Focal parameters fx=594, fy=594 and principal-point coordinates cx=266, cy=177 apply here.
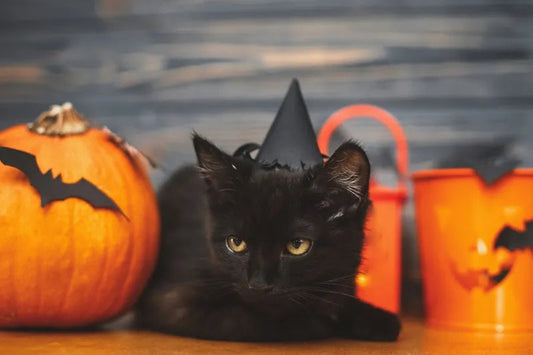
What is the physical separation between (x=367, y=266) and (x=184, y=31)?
0.99 meters

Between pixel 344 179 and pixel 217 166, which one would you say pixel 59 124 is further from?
pixel 344 179

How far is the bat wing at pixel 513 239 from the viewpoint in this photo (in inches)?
58.3

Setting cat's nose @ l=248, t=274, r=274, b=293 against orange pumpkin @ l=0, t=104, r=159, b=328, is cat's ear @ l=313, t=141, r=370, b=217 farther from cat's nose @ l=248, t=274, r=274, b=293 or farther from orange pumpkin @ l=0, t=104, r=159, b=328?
orange pumpkin @ l=0, t=104, r=159, b=328

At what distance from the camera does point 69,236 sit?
4.18 feet

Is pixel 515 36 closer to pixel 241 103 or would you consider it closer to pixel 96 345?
pixel 241 103

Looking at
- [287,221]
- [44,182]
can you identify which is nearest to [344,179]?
[287,221]

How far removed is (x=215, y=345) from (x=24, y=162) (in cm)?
56

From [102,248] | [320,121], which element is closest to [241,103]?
[320,121]

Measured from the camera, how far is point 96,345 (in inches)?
47.4

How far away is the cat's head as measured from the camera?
3.77 feet

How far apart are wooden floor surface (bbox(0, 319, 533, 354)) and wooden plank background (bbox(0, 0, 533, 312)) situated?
0.64 meters

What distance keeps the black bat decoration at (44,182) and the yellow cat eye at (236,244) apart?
1.03 ft

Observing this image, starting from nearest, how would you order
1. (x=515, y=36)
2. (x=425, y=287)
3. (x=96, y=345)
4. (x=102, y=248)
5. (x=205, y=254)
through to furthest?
1. (x=96, y=345)
2. (x=102, y=248)
3. (x=205, y=254)
4. (x=425, y=287)
5. (x=515, y=36)

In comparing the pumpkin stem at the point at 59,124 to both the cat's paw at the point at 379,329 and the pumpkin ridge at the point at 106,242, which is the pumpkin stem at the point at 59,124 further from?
the cat's paw at the point at 379,329
